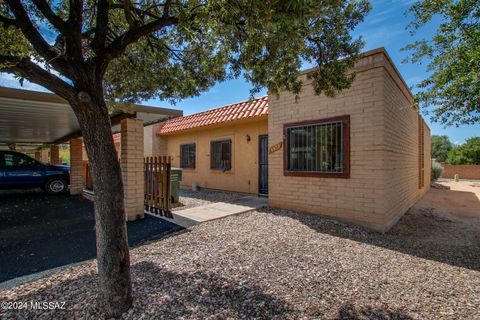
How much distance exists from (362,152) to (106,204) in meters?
5.22

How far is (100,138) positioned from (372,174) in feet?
17.3

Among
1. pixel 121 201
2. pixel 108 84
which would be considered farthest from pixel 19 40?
pixel 121 201

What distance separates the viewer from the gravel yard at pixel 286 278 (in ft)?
8.47

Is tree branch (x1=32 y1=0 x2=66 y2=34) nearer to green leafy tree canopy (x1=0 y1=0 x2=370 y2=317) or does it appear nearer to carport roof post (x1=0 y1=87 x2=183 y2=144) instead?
green leafy tree canopy (x1=0 y1=0 x2=370 y2=317)

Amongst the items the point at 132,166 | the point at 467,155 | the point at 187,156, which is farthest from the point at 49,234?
the point at 467,155

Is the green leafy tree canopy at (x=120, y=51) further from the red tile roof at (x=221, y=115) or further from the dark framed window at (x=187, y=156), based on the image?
the dark framed window at (x=187, y=156)

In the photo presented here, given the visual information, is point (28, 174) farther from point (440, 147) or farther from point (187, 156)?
point (440, 147)

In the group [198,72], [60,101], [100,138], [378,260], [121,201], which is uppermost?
[198,72]

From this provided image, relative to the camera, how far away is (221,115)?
10461 mm

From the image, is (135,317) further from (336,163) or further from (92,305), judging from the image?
(336,163)

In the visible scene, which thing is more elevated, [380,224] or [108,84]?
[108,84]

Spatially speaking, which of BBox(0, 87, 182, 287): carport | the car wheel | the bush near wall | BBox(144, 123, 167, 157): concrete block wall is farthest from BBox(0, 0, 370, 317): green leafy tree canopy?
the bush near wall

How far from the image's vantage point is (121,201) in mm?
2504
